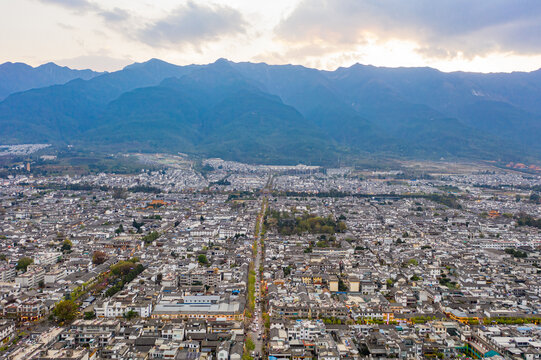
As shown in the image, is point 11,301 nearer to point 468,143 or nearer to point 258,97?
point 468,143

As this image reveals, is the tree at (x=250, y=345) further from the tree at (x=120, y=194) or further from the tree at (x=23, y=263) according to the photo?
the tree at (x=120, y=194)

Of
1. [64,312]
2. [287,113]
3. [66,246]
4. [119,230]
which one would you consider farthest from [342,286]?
[287,113]

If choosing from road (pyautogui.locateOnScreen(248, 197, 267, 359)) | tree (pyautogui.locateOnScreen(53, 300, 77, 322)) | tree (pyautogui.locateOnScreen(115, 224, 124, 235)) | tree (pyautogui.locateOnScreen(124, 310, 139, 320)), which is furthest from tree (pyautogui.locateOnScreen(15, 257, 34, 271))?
road (pyautogui.locateOnScreen(248, 197, 267, 359))

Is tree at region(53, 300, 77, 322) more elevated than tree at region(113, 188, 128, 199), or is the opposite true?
tree at region(113, 188, 128, 199)

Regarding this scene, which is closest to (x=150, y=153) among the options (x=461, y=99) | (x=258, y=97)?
(x=258, y=97)

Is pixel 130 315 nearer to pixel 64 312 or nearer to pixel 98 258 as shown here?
pixel 64 312

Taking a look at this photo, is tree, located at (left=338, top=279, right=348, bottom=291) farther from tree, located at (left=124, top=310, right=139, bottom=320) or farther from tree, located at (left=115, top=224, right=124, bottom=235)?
tree, located at (left=115, top=224, right=124, bottom=235)

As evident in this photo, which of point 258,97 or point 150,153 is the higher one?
point 258,97
